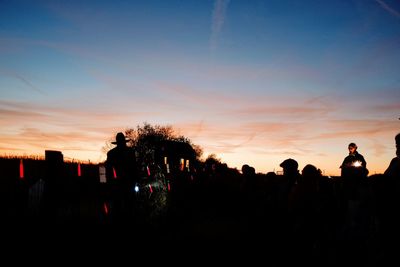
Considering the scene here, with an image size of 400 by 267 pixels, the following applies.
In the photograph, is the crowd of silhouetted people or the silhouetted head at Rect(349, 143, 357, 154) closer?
the crowd of silhouetted people

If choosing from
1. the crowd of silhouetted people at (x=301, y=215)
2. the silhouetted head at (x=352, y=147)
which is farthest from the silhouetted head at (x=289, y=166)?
the silhouetted head at (x=352, y=147)

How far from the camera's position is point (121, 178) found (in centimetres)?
857

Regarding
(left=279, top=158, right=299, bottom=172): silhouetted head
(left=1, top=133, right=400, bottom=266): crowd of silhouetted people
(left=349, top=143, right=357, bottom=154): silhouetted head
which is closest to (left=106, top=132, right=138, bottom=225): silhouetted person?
(left=1, top=133, right=400, bottom=266): crowd of silhouetted people

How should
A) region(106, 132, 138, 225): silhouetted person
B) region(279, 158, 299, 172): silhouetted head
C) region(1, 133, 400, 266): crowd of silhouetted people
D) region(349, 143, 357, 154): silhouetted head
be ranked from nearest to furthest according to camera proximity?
1. region(1, 133, 400, 266): crowd of silhouetted people
2. region(279, 158, 299, 172): silhouetted head
3. region(106, 132, 138, 225): silhouetted person
4. region(349, 143, 357, 154): silhouetted head

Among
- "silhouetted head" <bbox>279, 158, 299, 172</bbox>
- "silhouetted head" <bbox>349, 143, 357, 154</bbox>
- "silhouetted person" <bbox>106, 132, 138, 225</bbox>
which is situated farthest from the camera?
"silhouetted head" <bbox>349, 143, 357, 154</bbox>

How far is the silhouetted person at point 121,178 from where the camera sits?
8.24 meters

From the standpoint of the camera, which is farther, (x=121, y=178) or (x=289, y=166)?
(x=121, y=178)

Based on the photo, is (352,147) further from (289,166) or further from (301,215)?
(301,215)

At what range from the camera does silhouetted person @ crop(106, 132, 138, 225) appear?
27.0ft

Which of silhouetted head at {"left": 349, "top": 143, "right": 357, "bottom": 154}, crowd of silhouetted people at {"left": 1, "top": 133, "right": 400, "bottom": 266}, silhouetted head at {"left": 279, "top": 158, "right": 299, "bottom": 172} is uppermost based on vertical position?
silhouetted head at {"left": 349, "top": 143, "right": 357, "bottom": 154}

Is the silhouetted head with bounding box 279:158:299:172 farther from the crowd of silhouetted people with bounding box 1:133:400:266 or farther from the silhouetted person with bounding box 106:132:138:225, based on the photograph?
the silhouetted person with bounding box 106:132:138:225

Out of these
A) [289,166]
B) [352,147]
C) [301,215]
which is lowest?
[301,215]

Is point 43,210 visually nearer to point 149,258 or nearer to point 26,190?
point 26,190

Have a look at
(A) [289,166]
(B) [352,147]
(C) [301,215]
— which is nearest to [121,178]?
(A) [289,166]
